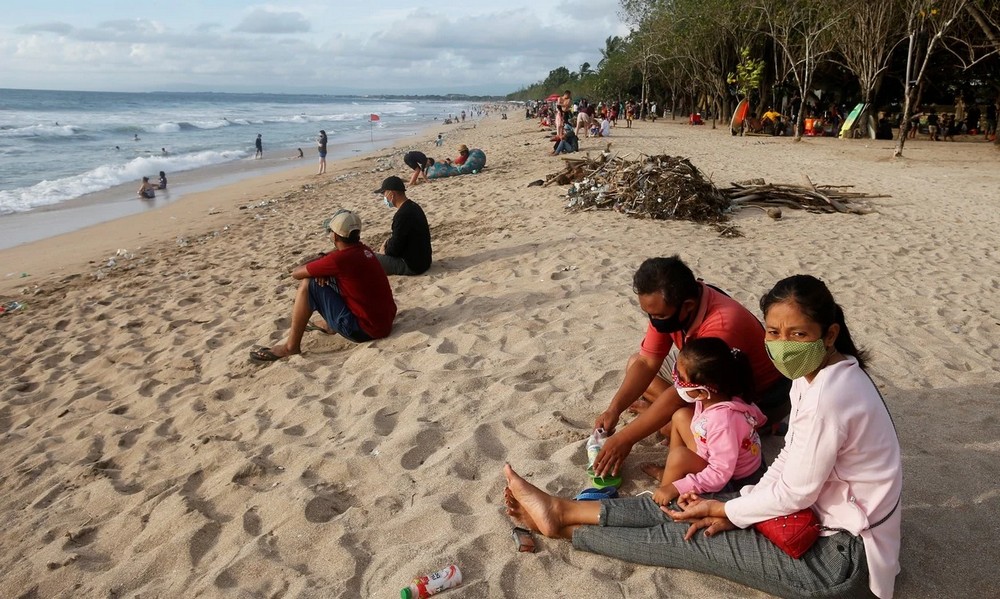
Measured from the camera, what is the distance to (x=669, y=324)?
2801mm

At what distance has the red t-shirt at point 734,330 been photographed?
2639mm

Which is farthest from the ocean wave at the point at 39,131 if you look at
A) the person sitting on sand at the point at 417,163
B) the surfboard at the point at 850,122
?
the surfboard at the point at 850,122

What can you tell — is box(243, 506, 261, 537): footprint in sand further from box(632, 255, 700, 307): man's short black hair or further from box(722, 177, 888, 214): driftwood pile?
box(722, 177, 888, 214): driftwood pile

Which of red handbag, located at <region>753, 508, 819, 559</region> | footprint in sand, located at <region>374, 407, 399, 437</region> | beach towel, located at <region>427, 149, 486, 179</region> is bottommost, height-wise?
footprint in sand, located at <region>374, 407, 399, 437</region>

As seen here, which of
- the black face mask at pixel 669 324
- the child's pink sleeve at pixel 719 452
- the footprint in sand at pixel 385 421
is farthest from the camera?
the footprint in sand at pixel 385 421

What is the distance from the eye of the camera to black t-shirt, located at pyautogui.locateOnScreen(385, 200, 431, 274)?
6.29m

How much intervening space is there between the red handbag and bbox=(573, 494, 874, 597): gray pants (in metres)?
0.03

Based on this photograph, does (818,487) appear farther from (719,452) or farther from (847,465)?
(719,452)

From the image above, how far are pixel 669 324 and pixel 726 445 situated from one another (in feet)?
1.93

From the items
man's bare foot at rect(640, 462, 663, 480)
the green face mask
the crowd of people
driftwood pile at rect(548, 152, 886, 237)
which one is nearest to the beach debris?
driftwood pile at rect(548, 152, 886, 237)

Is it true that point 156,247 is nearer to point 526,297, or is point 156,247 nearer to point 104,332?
point 104,332

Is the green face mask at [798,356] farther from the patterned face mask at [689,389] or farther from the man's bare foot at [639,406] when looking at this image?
the man's bare foot at [639,406]

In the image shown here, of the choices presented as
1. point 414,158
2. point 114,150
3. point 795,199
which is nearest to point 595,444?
point 795,199

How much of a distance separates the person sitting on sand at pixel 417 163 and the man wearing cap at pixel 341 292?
19.3 ft
